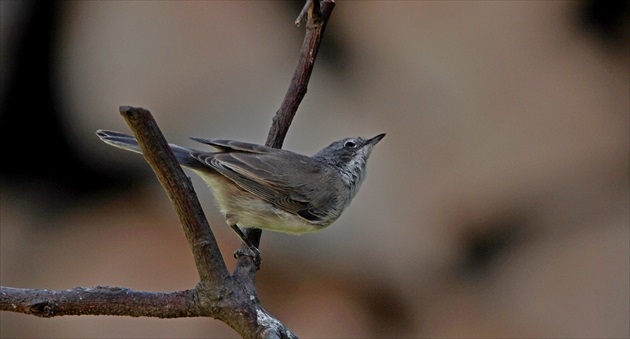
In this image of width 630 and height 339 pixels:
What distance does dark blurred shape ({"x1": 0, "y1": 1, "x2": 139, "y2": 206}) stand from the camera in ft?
12.6

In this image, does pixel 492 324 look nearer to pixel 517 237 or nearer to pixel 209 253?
pixel 517 237

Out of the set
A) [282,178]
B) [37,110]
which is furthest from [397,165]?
[37,110]

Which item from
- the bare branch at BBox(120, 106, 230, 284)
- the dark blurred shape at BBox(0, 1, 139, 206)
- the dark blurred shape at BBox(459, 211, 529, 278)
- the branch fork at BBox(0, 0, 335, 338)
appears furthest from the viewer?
→ the dark blurred shape at BBox(459, 211, 529, 278)

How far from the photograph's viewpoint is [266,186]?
10.1 feet

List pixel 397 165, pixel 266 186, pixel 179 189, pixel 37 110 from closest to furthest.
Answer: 1. pixel 179 189
2. pixel 266 186
3. pixel 37 110
4. pixel 397 165

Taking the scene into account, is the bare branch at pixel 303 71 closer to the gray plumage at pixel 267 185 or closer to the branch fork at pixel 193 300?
the gray plumage at pixel 267 185

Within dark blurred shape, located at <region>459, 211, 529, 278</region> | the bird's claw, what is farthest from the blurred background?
the bird's claw

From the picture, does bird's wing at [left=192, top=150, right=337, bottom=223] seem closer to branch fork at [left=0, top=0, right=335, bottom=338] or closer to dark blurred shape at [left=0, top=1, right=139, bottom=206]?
branch fork at [left=0, top=0, right=335, bottom=338]

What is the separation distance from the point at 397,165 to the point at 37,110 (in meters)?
1.95

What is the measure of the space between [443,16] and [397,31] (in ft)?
0.87

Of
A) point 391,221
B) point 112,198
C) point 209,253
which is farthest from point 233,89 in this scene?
point 209,253

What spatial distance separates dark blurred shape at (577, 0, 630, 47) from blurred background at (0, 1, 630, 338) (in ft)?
0.04

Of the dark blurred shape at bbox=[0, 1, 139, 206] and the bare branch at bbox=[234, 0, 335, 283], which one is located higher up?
the bare branch at bbox=[234, 0, 335, 283]

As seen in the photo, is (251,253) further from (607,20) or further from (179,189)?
(607,20)
